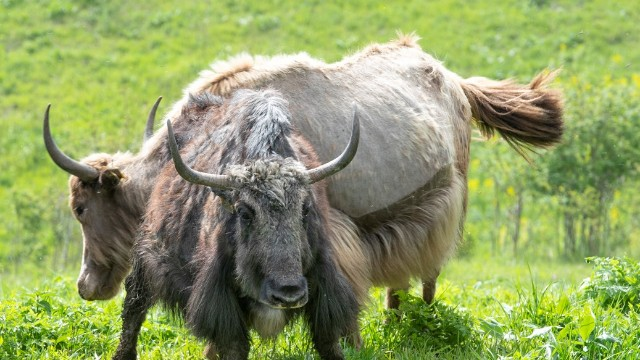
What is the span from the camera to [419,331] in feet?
21.4

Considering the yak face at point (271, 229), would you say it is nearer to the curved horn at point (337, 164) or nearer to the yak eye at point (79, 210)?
the curved horn at point (337, 164)

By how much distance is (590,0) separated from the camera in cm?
2297

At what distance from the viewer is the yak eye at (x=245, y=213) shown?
209 inches

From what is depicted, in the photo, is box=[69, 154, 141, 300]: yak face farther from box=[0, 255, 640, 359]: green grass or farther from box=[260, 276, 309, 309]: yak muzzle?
box=[260, 276, 309, 309]: yak muzzle

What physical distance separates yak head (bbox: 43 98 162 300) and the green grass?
0.26 metres

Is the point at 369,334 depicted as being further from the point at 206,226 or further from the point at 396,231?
the point at 206,226

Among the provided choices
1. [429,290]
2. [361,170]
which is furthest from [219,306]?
[429,290]

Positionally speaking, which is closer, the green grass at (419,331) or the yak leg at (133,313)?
the green grass at (419,331)

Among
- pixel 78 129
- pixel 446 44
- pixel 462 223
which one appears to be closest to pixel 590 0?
pixel 446 44

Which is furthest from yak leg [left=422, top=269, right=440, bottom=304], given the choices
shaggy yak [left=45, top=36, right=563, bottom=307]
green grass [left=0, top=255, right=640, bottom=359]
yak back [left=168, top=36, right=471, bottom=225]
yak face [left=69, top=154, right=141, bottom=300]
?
yak face [left=69, top=154, right=141, bottom=300]

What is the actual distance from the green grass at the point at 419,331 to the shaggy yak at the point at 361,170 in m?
0.37

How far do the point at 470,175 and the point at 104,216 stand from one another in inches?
461

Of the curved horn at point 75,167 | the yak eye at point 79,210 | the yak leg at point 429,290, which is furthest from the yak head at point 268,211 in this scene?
the yak leg at point 429,290

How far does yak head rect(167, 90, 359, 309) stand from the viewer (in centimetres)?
517
